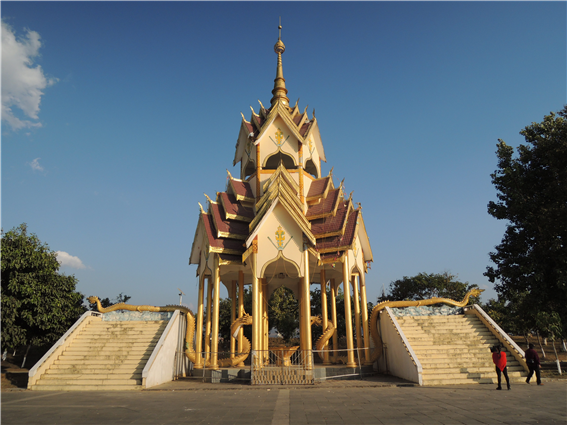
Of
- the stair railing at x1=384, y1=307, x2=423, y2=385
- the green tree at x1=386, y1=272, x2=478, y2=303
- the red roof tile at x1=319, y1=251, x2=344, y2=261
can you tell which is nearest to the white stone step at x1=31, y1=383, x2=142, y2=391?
the red roof tile at x1=319, y1=251, x2=344, y2=261

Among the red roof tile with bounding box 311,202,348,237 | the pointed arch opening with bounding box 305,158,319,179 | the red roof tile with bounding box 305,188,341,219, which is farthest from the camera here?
the pointed arch opening with bounding box 305,158,319,179

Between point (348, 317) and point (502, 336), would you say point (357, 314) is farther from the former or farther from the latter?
point (502, 336)

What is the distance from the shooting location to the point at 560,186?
15719mm

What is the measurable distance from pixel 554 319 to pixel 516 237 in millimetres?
4342

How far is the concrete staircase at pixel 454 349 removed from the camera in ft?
41.9

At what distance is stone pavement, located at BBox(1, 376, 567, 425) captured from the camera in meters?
7.06

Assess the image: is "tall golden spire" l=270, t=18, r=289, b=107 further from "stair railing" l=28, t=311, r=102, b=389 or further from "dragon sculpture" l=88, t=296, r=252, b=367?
"stair railing" l=28, t=311, r=102, b=389

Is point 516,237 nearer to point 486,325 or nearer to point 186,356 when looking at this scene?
point 486,325

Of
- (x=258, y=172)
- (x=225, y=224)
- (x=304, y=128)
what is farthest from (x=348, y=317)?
(x=304, y=128)

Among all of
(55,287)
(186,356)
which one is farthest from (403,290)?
(55,287)

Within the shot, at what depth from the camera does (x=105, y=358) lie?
14.6m

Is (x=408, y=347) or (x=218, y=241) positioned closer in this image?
(x=408, y=347)

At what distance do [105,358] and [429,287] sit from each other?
34.6m

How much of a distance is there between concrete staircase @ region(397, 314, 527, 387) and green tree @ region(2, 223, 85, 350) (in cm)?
1839
